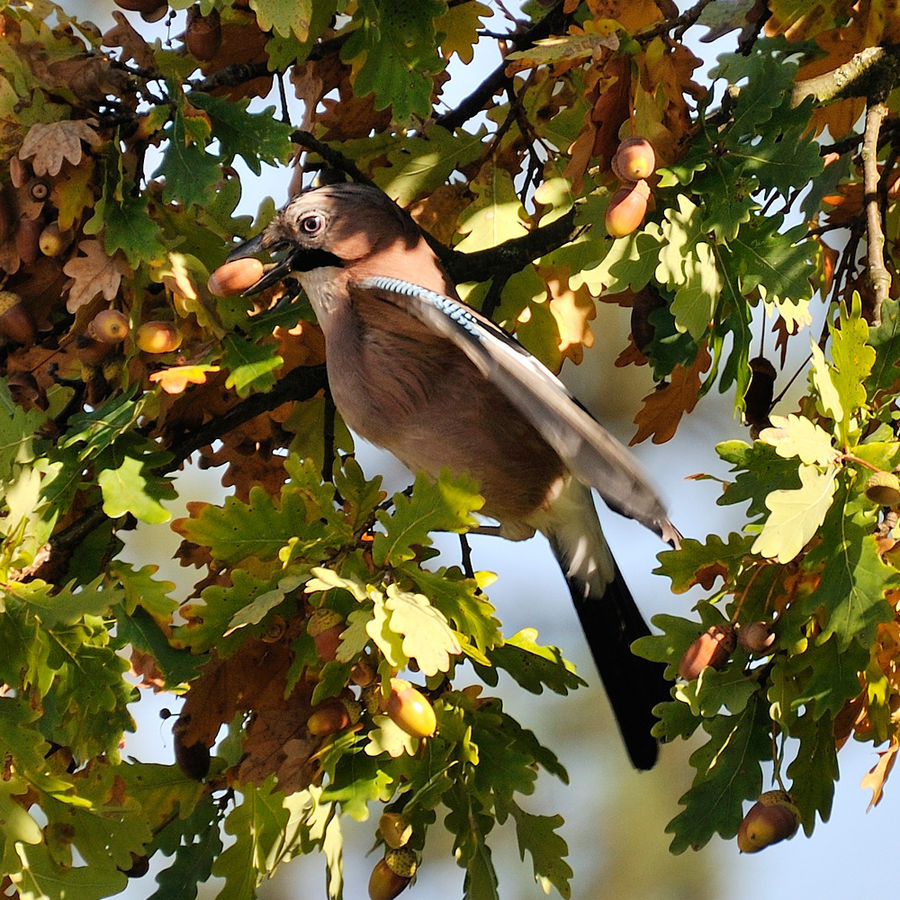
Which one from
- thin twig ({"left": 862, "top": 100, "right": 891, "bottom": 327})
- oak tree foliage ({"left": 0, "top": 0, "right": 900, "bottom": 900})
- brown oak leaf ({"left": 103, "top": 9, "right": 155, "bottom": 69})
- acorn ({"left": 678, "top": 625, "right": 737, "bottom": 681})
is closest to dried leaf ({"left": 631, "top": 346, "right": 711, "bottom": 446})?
oak tree foliage ({"left": 0, "top": 0, "right": 900, "bottom": 900})

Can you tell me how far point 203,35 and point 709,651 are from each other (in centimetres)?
113

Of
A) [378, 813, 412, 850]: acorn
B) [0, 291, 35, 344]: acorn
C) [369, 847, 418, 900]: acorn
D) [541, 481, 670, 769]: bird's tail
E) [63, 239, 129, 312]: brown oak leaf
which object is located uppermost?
[0, 291, 35, 344]: acorn

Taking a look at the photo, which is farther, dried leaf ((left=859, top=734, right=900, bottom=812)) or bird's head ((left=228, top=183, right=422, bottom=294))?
bird's head ((left=228, top=183, right=422, bottom=294))

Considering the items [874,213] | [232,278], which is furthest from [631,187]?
[232,278]

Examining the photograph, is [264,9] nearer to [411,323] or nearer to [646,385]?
[411,323]

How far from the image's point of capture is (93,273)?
2.01 m

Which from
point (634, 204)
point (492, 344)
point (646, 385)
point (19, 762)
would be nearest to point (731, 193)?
point (634, 204)

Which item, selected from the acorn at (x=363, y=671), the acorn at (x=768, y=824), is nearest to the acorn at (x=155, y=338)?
the acorn at (x=363, y=671)

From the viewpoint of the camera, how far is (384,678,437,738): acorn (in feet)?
5.97

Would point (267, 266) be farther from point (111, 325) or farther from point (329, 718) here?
point (329, 718)

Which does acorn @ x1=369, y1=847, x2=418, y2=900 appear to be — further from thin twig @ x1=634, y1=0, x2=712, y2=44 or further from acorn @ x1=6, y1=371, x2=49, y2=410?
thin twig @ x1=634, y1=0, x2=712, y2=44

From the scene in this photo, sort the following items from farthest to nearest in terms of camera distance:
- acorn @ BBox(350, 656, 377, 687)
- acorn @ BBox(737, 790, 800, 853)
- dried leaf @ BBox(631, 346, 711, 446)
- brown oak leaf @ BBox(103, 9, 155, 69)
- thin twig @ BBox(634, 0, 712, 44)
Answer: dried leaf @ BBox(631, 346, 711, 446)
brown oak leaf @ BBox(103, 9, 155, 69)
thin twig @ BBox(634, 0, 712, 44)
acorn @ BBox(350, 656, 377, 687)
acorn @ BBox(737, 790, 800, 853)

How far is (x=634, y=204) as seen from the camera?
1.89 metres

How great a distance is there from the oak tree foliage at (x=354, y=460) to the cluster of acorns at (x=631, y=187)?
2 centimetres
